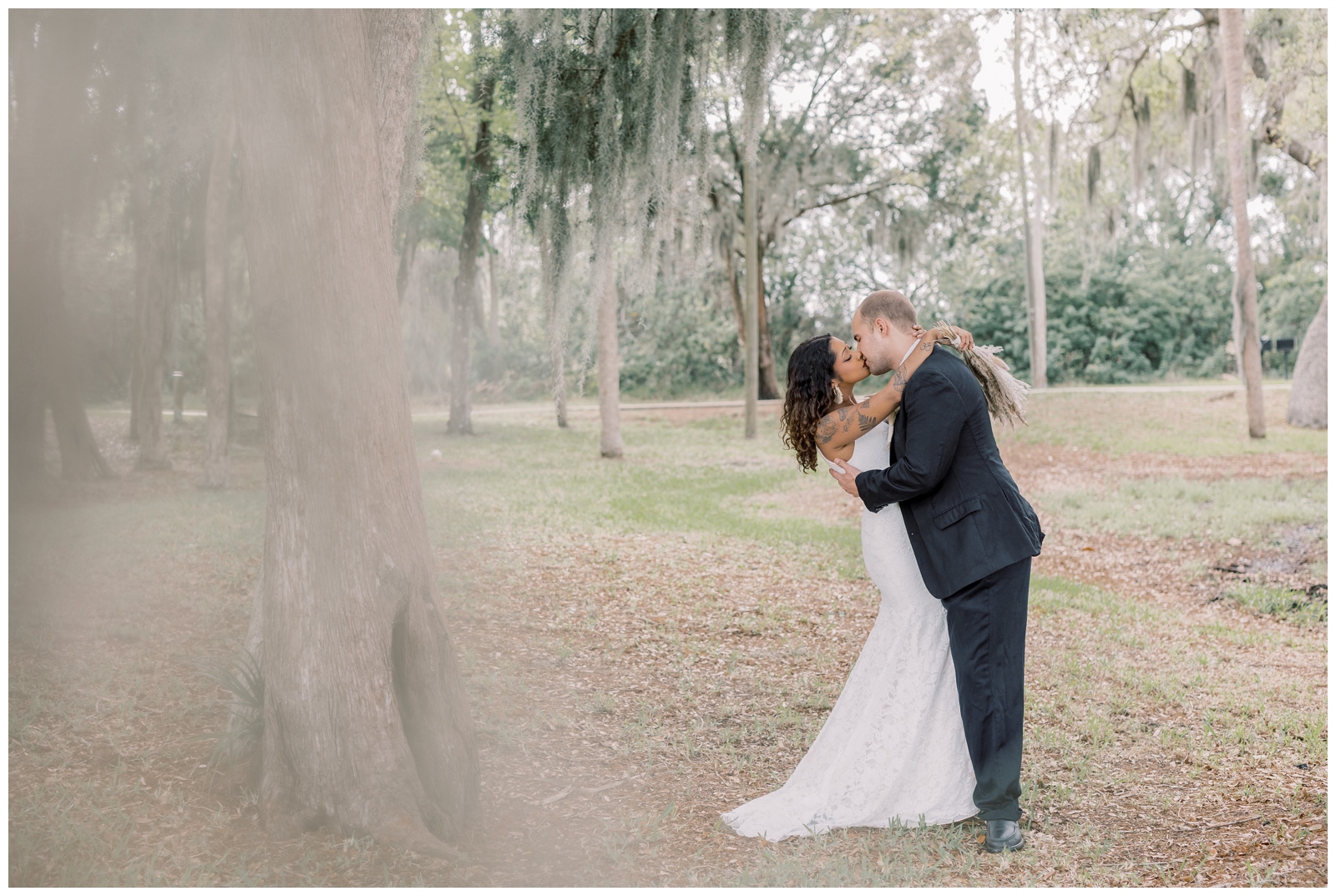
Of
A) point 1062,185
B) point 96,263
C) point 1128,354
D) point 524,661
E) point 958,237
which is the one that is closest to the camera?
point 524,661

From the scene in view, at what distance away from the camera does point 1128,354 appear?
24438 millimetres

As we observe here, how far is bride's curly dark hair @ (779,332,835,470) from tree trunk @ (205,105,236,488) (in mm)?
8120

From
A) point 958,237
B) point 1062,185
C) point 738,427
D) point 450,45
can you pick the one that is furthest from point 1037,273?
point 450,45

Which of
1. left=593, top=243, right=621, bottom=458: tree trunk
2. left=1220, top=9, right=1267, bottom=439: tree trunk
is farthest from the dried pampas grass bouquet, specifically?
left=1220, top=9, right=1267, bottom=439: tree trunk

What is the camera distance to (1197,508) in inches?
370

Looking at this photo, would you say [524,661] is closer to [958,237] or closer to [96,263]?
[96,263]

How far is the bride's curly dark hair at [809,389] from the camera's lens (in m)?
3.09

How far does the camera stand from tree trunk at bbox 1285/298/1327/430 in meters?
14.4

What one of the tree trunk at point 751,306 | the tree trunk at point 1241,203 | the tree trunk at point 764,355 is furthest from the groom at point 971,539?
the tree trunk at point 764,355

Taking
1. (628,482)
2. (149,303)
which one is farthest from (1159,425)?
(149,303)

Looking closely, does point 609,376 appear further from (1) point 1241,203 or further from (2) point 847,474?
(2) point 847,474

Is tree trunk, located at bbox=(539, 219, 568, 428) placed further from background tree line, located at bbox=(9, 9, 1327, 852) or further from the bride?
the bride

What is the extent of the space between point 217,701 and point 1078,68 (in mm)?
15992

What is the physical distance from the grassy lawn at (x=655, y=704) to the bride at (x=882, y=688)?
0.10 m
